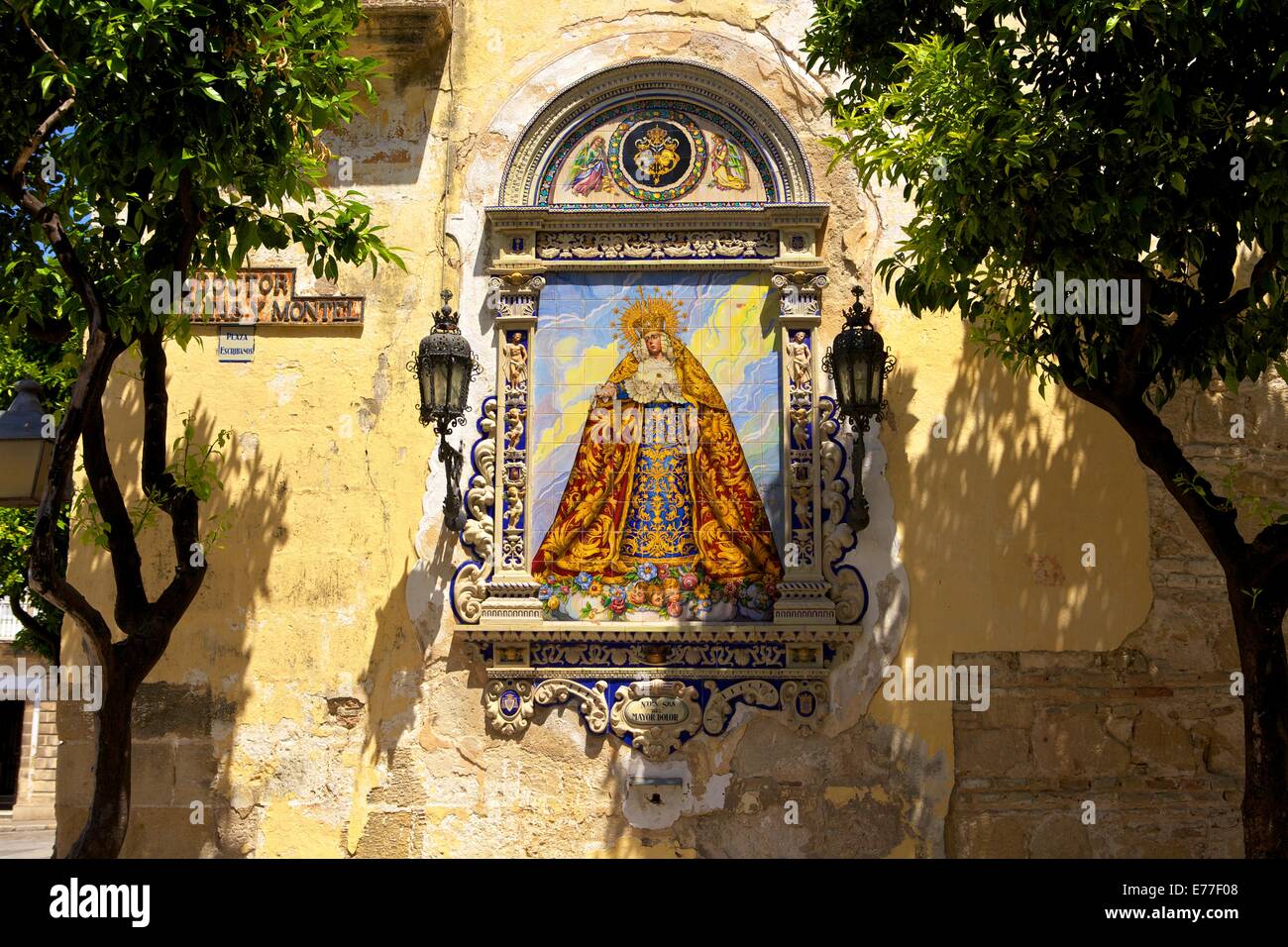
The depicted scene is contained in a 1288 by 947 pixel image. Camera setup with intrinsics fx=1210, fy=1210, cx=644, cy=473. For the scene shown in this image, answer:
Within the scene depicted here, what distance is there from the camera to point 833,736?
7.02 metres

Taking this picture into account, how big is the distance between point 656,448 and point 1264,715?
3.60m

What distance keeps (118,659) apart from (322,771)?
1.86 metres

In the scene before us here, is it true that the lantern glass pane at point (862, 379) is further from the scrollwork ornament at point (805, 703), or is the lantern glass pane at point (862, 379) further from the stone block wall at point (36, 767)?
the stone block wall at point (36, 767)

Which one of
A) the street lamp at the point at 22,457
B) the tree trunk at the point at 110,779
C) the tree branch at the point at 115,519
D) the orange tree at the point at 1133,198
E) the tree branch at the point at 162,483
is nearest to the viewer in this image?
the orange tree at the point at 1133,198

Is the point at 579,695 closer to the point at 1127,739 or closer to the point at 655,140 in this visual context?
the point at 1127,739

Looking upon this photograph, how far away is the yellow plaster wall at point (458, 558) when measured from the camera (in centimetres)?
701

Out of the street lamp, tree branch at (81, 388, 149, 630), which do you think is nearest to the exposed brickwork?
tree branch at (81, 388, 149, 630)

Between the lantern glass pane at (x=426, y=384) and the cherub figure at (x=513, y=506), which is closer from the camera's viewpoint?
the lantern glass pane at (x=426, y=384)

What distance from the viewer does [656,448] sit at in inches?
291

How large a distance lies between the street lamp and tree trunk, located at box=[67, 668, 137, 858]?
89 centimetres

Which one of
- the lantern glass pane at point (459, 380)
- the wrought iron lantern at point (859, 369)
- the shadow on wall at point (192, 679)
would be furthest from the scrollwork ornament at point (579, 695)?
the wrought iron lantern at point (859, 369)

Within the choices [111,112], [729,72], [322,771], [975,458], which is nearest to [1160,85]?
[975,458]

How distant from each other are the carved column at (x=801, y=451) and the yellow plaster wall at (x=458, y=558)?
193 mm

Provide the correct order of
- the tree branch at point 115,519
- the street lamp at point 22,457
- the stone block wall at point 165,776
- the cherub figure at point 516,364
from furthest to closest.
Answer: the cherub figure at point 516,364 < the stone block wall at point 165,776 < the tree branch at point 115,519 < the street lamp at point 22,457
